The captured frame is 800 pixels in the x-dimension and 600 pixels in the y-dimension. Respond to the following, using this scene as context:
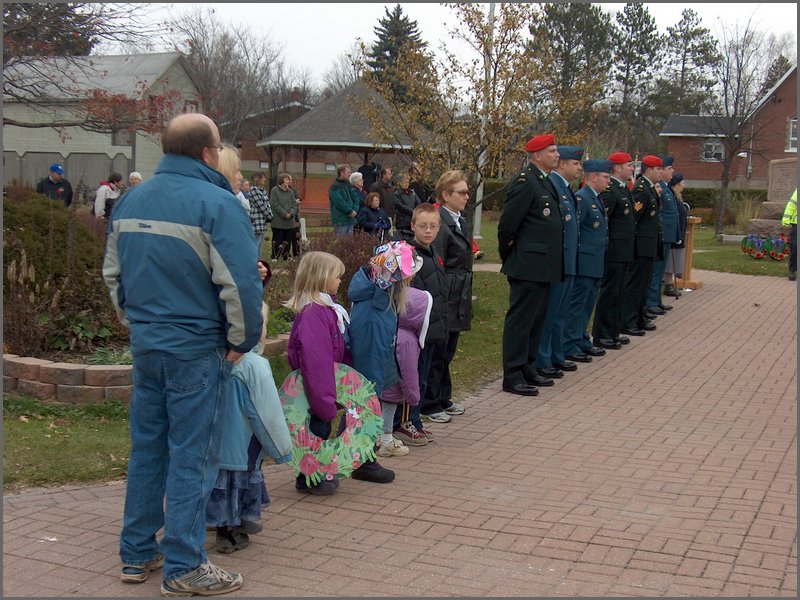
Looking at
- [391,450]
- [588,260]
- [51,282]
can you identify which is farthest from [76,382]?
[588,260]

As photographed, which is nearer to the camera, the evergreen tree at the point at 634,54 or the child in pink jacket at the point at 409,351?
the child in pink jacket at the point at 409,351

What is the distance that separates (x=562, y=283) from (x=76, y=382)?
4.77 metres

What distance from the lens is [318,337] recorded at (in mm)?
5516

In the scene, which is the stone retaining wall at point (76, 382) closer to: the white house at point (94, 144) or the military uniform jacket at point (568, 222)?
the military uniform jacket at point (568, 222)

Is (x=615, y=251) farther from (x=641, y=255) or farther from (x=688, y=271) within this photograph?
(x=688, y=271)

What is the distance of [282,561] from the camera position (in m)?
4.80

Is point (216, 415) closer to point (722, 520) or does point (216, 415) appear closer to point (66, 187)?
point (722, 520)

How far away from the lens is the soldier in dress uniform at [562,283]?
30.8 feet

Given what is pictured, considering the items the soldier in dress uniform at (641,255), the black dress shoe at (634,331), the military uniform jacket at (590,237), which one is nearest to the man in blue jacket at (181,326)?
the military uniform jacket at (590,237)

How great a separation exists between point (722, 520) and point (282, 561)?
251 cm

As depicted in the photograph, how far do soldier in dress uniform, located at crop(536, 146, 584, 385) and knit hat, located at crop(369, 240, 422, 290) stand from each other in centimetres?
331

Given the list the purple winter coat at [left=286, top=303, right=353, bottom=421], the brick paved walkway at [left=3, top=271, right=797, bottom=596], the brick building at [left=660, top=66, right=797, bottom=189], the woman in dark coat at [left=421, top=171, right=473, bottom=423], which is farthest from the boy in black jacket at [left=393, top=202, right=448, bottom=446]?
the brick building at [left=660, top=66, right=797, bottom=189]

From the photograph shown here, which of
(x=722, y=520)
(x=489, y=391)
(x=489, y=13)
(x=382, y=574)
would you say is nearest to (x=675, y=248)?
(x=489, y=13)

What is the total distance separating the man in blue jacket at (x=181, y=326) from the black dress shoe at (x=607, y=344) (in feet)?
25.1
